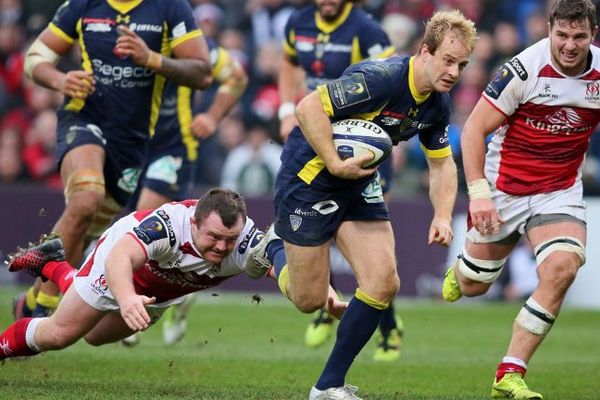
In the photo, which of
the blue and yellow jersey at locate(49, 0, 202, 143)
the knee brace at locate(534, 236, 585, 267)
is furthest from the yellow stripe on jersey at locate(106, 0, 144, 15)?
the knee brace at locate(534, 236, 585, 267)

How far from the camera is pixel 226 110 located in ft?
44.3

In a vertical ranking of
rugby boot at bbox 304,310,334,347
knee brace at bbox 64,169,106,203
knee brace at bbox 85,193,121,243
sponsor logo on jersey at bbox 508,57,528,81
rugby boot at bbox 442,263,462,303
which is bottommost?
rugby boot at bbox 304,310,334,347

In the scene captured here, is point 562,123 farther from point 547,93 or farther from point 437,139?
point 437,139

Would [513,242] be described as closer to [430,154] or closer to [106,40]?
[430,154]

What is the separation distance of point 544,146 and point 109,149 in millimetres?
3891

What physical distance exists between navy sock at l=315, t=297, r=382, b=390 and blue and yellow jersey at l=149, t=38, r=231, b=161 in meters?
5.43

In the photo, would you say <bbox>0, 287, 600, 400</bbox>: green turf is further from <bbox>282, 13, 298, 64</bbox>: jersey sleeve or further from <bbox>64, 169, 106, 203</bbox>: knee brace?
Answer: <bbox>282, 13, 298, 64</bbox>: jersey sleeve

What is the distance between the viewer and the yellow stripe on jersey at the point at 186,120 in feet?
43.3

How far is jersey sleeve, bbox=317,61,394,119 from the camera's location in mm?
7758

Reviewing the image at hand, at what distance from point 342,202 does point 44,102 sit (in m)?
12.9

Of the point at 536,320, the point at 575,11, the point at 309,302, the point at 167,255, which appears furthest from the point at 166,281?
the point at 575,11

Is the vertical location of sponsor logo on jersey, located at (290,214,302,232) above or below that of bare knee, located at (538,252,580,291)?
above

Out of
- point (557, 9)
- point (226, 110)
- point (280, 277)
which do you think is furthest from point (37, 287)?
point (557, 9)

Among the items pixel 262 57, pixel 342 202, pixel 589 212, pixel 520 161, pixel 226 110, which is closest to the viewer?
pixel 342 202
